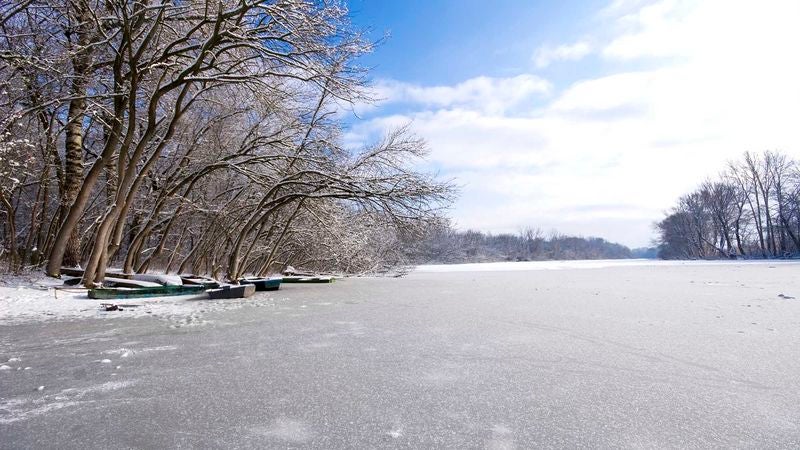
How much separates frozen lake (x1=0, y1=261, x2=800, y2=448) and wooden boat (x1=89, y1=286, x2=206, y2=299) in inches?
96.2

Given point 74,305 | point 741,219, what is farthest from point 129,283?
point 741,219

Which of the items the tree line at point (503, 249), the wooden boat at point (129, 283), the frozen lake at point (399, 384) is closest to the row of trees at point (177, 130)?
the wooden boat at point (129, 283)

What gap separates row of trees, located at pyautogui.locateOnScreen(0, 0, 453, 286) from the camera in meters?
8.60

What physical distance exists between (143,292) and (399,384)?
24.5ft

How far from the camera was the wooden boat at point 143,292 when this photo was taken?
296 inches

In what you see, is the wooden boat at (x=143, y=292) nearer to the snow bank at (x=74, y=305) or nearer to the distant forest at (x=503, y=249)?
the snow bank at (x=74, y=305)

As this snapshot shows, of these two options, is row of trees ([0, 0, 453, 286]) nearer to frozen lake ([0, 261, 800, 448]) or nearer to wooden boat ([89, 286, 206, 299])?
wooden boat ([89, 286, 206, 299])

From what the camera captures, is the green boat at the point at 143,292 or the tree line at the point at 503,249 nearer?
the green boat at the point at 143,292

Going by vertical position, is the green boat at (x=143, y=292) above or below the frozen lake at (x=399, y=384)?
above

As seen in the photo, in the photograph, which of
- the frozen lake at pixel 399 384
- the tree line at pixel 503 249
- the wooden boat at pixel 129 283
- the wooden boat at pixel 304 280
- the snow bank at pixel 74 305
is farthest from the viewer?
the tree line at pixel 503 249

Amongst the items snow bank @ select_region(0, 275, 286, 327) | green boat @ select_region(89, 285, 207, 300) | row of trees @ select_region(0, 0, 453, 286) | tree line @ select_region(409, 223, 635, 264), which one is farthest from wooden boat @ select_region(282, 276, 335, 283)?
tree line @ select_region(409, 223, 635, 264)

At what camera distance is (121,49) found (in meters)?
8.63

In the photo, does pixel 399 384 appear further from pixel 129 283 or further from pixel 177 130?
pixel 177 130

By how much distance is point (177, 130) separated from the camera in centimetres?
1461
